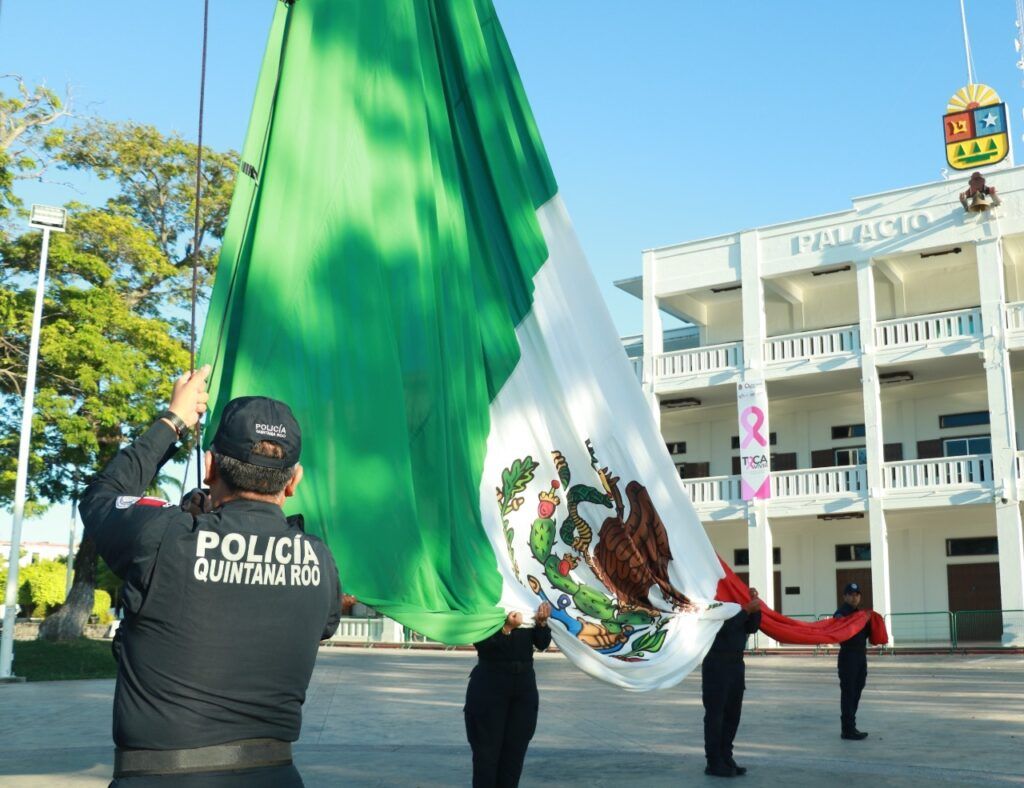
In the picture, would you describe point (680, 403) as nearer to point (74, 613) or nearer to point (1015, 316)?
point (1015, 316)

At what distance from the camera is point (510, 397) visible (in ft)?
19.3

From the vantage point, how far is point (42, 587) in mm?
38000

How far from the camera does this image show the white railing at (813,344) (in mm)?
30922

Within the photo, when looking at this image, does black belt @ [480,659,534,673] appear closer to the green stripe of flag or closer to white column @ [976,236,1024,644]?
the green stripe of flag

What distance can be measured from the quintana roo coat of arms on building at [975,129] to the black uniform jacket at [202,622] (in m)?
30.8

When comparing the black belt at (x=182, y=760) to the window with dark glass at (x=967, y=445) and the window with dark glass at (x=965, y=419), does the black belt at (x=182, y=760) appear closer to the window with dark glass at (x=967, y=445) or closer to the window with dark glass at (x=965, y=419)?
the window with dark glass at (x=967, y=445)

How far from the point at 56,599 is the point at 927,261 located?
3237cm

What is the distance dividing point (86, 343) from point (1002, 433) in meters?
23.6

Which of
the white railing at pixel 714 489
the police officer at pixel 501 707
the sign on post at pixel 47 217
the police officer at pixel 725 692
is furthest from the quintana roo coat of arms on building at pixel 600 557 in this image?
the white railing at pixel 714 489

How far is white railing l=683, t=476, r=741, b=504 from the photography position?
1286 inches

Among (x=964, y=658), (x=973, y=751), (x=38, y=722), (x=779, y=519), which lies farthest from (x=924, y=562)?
(x=38, y=722)

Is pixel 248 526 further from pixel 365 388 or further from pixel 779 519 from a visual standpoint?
pixel 779 519

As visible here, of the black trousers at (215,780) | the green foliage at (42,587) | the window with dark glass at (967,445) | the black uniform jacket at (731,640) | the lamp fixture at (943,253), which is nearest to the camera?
the black trousers at (215,780)

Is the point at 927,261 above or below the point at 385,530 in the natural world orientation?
above
